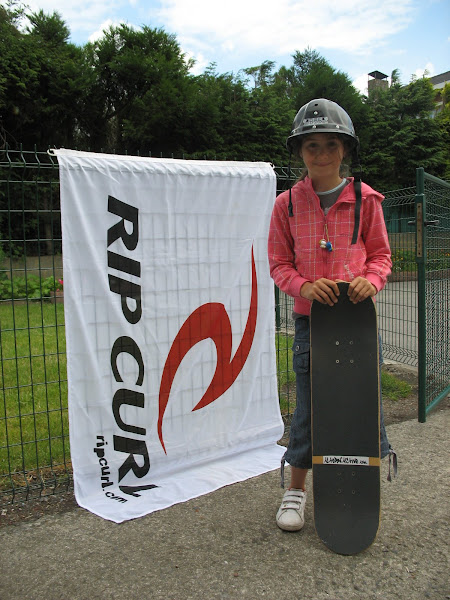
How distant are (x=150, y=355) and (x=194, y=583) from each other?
4.27 feet

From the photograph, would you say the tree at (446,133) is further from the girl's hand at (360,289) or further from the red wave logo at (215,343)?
the girl's hand at (360,289)

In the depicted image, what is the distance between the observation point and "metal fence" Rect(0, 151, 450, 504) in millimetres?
2926

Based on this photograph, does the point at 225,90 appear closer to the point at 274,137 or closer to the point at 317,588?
the point at 274,137

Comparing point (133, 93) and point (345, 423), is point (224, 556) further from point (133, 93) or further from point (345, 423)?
point (133, 93)

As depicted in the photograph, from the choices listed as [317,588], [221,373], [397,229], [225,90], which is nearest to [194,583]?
[317,588]

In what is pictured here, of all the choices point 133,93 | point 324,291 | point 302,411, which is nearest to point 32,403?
point 302,411

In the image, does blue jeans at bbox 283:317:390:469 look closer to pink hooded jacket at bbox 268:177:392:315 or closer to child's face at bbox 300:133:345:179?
pink hooded jacket at bbox 268:177:392:315

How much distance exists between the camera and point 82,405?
2869 mm

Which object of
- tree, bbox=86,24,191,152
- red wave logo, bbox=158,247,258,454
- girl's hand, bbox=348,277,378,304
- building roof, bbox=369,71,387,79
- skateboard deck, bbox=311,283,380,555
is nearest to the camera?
girl's hand, bbox=348,277,378,304

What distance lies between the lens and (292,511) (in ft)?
8.34

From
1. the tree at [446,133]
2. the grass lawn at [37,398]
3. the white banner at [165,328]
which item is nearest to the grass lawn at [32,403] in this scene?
the grass lawn at [37,398]

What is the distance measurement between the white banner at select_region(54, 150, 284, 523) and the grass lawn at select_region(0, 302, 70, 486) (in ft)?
0.86

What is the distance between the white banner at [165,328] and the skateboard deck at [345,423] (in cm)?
89

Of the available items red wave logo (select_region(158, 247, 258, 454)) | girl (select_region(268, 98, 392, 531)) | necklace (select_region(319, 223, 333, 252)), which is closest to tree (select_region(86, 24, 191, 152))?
red wave logo (select_region(158, 247, 258, 454))
